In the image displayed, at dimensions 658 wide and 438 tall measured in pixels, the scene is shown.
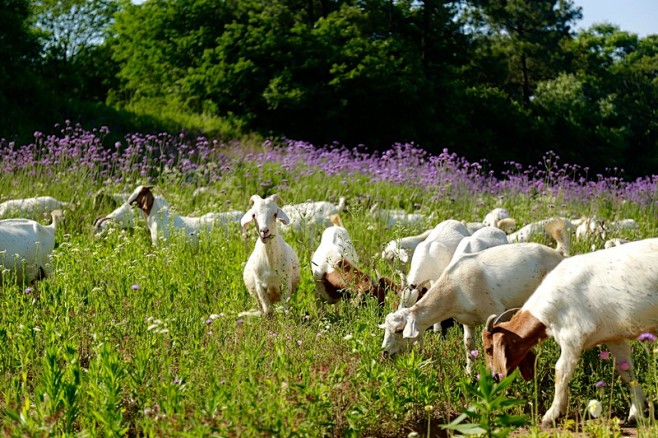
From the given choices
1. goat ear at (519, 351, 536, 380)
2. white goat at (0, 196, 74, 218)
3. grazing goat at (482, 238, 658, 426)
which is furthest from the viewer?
white goat at (0, 196, 74, 218)

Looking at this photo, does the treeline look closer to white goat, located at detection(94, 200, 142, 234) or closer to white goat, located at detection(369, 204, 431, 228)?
white goat, located at detection(94, 200, 142, 234)

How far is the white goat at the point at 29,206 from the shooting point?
998 cm

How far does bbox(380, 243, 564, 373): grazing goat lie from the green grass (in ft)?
0.94

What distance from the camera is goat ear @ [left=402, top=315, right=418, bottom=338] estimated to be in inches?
220

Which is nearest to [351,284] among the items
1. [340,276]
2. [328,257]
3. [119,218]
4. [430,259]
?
[340,276]

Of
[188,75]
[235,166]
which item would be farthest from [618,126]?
[235,166]

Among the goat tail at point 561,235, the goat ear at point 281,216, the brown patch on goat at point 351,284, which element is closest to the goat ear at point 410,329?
the brown patch on goat at point 351,284

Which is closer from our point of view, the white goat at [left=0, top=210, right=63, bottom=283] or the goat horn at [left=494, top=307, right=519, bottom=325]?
the goat horn at [left=494, top=307, right=519, bottom=325]

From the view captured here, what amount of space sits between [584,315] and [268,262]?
290 cm

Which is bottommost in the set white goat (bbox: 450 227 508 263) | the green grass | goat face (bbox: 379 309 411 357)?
the green grass

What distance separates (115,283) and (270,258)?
1382 mm

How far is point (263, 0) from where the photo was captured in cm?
2780

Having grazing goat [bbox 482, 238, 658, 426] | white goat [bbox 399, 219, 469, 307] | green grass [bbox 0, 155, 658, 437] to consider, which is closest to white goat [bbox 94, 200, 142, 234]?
green grass [bbox 0, 155, 658, 437]

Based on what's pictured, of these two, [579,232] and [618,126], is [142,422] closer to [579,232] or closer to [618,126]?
[579,232]
